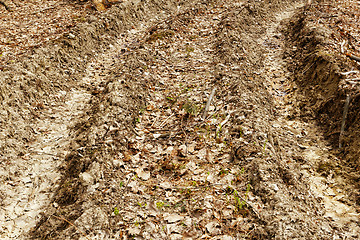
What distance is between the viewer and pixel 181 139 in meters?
5.71

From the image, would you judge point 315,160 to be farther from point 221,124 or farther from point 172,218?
point 172,218

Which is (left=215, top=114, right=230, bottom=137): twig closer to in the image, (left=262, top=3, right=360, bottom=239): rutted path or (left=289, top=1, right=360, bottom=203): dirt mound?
(left=262, top=3, right=360, bottom=239): rutted path

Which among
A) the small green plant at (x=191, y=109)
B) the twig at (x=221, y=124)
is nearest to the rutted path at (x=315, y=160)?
the twig at (x=221, y=124)

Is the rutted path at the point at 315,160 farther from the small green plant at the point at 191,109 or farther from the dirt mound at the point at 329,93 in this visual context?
the small green plant at the point at 191,109

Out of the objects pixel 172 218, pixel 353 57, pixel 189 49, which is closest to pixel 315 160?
pixel 172 218

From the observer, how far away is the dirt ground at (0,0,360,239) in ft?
13.6

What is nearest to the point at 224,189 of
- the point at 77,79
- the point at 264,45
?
the point at 77,79

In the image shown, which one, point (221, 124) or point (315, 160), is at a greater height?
point (221, 124)

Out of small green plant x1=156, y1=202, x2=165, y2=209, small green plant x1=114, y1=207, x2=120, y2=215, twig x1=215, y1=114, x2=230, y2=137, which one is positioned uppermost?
twig x1=215, y1=114, x2=230, y2=137

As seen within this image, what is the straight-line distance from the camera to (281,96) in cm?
792

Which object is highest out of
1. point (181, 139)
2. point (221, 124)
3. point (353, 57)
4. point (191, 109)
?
point (353, 57)

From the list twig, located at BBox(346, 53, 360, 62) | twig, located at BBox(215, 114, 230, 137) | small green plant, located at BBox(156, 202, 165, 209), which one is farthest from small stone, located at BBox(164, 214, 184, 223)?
twig, located at BBox(346, 53, 360, 62)

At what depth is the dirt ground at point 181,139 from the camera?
4.16 meters

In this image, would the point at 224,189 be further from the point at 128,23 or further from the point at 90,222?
the point at 128,23
